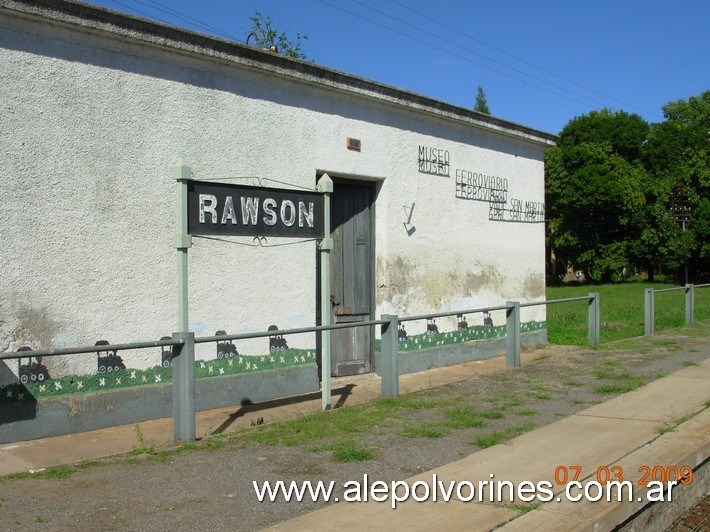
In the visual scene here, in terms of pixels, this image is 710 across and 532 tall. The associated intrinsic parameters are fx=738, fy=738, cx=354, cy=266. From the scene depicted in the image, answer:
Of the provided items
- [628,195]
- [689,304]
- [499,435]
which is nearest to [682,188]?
[628,195]

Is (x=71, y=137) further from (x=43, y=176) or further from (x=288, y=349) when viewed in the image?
(x=288, y=349)

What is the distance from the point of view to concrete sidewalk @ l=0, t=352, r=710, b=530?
15.1ft

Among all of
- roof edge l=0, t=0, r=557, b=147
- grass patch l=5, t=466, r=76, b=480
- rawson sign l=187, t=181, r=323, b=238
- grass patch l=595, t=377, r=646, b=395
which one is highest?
roof edge l=0, t=0, r=557, b=147

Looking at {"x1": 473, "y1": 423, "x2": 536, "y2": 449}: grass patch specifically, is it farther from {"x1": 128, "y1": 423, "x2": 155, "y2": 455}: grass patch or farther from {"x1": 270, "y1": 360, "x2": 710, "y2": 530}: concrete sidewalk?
{"x1": 128, "y1": 423, "x2": 155, "y2": 455}: grass patch

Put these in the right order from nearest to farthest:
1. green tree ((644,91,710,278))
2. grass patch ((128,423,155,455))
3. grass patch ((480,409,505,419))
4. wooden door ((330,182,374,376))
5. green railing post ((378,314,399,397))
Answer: grass patch ((128,423,155,455)), grass patch ((480,409,505,419)), green railing post ((378,314,399,397)), wooden door ((330,182,374,376)), green tree ((644,91,710,278))

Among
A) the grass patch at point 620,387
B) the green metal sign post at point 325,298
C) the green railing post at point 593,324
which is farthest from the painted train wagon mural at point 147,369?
the green railing post at point 593,324

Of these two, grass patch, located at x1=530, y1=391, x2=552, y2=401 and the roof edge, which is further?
grass patch, located at x1=530, y1=391, x2=552, y2=401

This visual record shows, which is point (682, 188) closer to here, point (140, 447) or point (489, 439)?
point (489, 439)

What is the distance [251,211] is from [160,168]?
3.91 ft

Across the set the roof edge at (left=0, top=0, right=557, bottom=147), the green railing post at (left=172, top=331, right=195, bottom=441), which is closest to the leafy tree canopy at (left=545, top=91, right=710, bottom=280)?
the roof edge at (left=0, top=0, right=557, bottom=147)

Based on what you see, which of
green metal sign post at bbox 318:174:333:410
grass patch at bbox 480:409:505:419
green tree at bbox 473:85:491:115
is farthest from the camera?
green tree at bbox 473:85:491:115

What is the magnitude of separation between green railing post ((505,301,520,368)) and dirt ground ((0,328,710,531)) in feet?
5.37

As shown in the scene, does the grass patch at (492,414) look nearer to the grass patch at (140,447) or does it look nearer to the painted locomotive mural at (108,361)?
the grass patch at (140,447)

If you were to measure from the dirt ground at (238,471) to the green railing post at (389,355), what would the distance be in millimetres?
451
